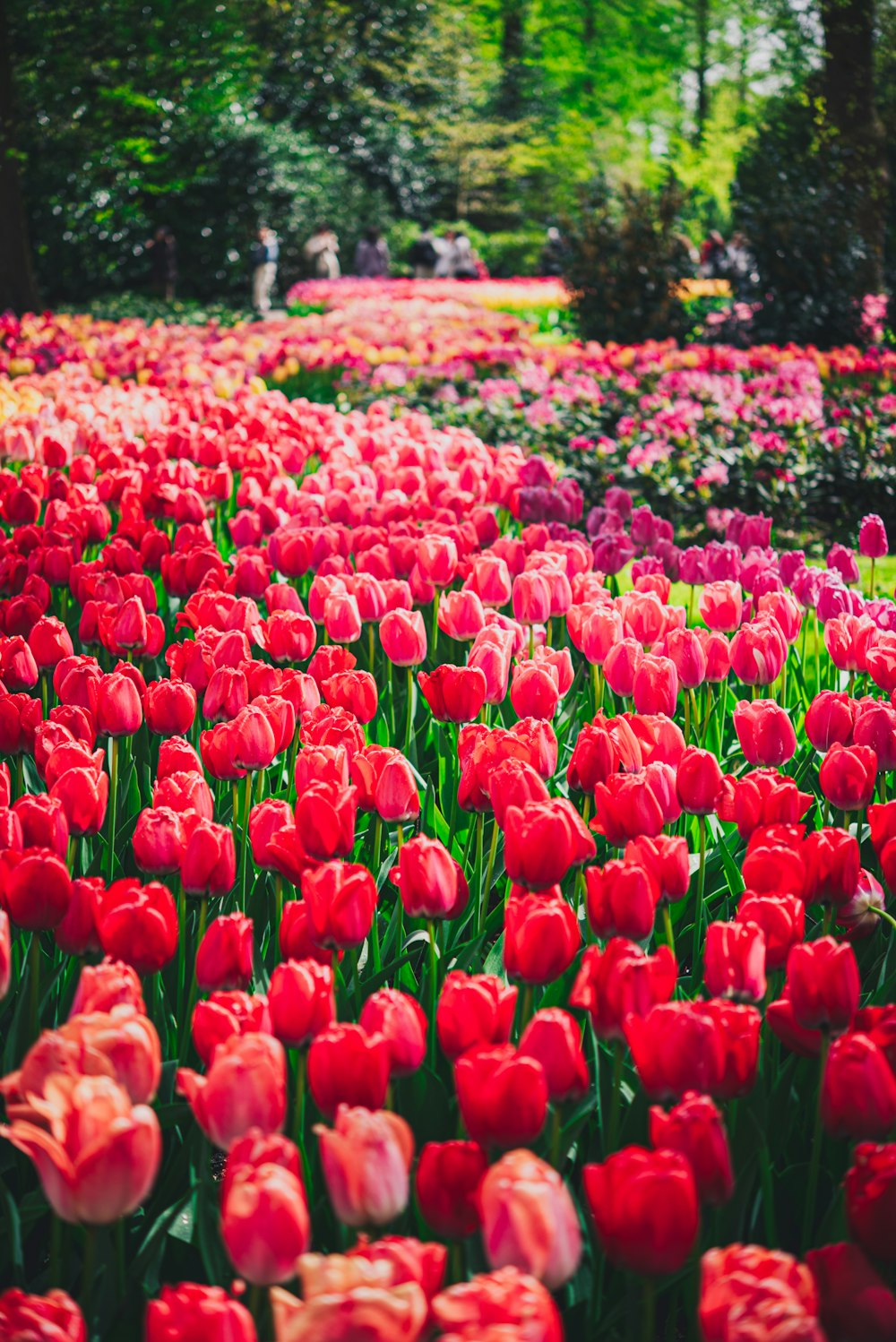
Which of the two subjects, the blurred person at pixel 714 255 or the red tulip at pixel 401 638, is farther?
the blurred person at pixel 714 255

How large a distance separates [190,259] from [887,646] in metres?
24.7

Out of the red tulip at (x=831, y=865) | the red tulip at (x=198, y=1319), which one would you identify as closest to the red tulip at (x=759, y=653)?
the red tulip at (x=831, y=865)

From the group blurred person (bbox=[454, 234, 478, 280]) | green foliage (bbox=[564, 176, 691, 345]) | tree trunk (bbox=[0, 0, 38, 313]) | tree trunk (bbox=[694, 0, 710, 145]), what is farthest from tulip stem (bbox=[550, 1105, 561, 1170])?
tree trunk (bbox=[694, 0, 710, 145])

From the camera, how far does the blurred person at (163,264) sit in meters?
22.9

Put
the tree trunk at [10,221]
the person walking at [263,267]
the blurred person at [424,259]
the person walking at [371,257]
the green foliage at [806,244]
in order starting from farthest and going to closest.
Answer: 1. the blurred person at [424,259]
2. the person walking at [371,257]
3. the person walking at [263,267]
4. the tree trunk at [10,221]
5. the green foliage at [806,244]

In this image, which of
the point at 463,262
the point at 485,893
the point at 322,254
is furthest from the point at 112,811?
the point at 463,262

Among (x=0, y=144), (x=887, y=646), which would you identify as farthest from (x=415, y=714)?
(x=0, y=144)

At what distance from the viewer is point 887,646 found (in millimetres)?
2537

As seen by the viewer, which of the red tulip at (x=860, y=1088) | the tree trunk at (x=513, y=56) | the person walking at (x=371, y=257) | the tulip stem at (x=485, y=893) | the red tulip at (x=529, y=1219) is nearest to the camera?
the red tulip at (x=529, y=1219)

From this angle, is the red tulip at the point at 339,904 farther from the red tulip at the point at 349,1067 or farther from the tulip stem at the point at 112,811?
the tulip stem at the point at 112,811

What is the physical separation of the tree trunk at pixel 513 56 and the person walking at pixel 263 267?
25.0 m

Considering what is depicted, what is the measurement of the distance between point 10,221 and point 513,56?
38.3 m

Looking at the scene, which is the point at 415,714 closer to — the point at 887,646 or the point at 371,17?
the point at 887,646

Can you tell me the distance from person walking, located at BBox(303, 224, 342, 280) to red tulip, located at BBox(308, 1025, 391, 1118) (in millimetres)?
25676
